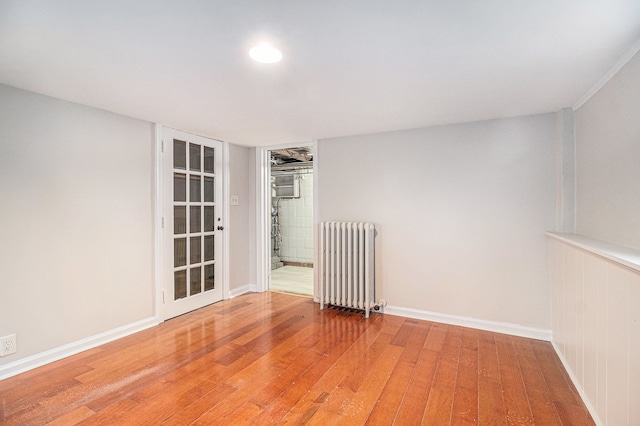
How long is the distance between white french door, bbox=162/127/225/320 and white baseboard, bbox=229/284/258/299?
19 centimetres

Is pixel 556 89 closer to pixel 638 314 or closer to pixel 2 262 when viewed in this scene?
pixel 638 314

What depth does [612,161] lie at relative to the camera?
77.0 inches

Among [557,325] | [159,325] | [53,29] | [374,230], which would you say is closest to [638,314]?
[557,325]

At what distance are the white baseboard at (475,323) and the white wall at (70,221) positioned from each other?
2.71 metres

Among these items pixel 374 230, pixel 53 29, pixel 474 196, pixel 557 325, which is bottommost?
pixel 557 325

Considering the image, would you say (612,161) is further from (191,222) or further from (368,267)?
(191,222)

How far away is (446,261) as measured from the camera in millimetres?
3277

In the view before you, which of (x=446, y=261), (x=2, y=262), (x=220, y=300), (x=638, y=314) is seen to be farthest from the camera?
(x=220, y=300)

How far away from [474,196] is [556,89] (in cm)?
115

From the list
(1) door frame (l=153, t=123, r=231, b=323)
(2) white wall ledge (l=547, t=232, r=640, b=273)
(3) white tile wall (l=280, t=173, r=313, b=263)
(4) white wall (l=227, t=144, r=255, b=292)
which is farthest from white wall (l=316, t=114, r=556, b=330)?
(3) white tile wall (l=280, t=173, r=313, b=263)

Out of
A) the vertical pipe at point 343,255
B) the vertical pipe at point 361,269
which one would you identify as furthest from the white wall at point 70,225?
the vertical pipe at point 361,269

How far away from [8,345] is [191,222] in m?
1.82

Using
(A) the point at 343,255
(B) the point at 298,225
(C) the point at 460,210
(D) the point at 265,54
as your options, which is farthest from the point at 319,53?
(B) the point at 298,225

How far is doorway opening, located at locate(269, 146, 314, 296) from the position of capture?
6145mm
